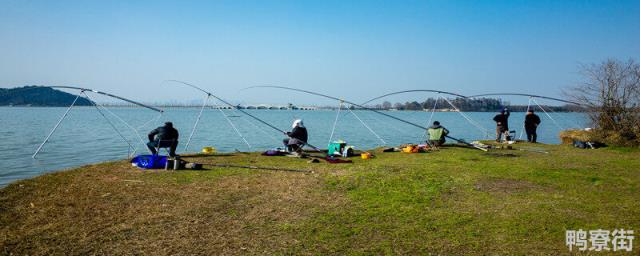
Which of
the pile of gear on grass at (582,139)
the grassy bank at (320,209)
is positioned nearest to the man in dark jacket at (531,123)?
the pile of gear on grass at (582,139)

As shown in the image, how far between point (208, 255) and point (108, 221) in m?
2.55

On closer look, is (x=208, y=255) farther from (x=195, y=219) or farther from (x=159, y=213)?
(x=159, y=213)

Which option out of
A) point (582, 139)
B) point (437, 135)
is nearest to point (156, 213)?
point (437, 135)

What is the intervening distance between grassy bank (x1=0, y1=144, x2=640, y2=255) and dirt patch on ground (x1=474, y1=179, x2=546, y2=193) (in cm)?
3

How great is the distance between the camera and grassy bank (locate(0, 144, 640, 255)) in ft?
18.8

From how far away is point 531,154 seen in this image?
15.8 meters

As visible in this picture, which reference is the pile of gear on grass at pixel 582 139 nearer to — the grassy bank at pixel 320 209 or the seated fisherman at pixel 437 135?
the seated fisherman at pixel 437 135

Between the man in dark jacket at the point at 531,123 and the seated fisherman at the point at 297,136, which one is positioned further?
the man in dark jacket at the point at 531,123

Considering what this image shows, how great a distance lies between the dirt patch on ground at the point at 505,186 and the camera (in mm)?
8992

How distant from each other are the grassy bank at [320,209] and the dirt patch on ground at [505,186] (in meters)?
0.03

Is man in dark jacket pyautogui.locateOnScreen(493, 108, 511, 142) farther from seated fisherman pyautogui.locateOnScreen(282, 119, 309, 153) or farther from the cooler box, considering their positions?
seated fisherman pyautogui.locateOnScreen(282, 119, 309, 153)

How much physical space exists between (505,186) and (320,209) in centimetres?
473

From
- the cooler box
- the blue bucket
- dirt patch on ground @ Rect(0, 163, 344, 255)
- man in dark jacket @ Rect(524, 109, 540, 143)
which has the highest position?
man in dark jacket @ Rect(524, 109, 540, 143)

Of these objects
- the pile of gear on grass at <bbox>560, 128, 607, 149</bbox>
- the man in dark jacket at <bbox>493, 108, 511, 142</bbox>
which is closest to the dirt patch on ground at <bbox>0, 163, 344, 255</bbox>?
the pile of gear on grass at <bbox>560, 128, 607, 149</bbox>
